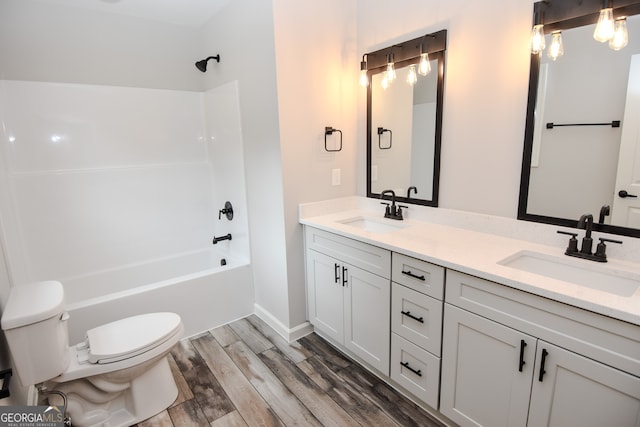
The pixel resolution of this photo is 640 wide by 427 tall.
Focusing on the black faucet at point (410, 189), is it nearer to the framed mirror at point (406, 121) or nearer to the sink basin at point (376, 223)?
the framed mirror at point (406, 121)

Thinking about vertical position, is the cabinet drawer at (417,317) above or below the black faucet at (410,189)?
below

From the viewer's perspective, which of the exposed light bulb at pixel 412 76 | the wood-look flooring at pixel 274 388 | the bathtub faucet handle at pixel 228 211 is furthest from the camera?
the bathtub faucet handle at pixel 228 211

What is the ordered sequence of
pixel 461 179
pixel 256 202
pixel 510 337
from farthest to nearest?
pixel 256 202
pixel 461 179
pixel 510 337

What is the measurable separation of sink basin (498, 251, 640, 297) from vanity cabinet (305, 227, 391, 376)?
0.65 metres

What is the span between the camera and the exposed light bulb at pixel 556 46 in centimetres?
153

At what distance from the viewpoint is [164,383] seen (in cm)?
187

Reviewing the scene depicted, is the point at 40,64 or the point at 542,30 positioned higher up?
the point at 40,64

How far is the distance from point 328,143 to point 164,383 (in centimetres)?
184

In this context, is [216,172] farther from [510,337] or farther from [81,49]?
[510,337]

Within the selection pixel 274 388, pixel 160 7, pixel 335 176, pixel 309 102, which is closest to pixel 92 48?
pixel 160 7

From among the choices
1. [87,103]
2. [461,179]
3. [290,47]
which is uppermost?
[290,47]

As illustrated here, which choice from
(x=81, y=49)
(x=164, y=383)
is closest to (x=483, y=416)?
(x=164, y=383)

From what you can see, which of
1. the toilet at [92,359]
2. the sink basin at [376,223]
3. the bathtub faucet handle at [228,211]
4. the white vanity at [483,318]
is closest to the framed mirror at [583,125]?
the white vanity at [483,318]

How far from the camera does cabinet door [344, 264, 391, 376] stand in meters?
1.86
